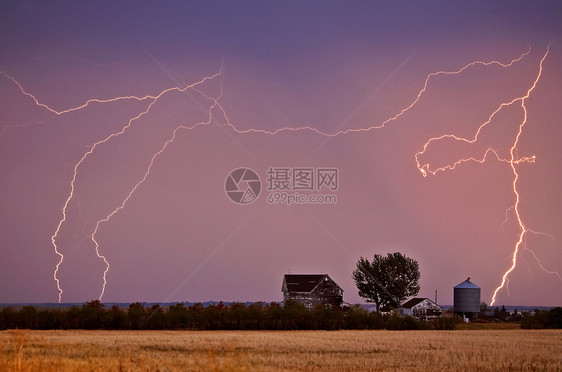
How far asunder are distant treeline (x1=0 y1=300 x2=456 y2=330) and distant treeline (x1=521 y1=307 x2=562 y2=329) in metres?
11.7

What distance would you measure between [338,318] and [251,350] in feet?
80.1

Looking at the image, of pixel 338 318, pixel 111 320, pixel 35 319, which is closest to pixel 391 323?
pixel 338 318

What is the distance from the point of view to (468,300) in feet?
244

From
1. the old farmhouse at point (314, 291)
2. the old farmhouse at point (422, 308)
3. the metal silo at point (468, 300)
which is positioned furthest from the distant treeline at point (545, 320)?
the old farmhouse at point (314, 291)

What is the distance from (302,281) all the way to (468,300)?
60.8 ft

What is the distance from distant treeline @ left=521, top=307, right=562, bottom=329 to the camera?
54.4 meters

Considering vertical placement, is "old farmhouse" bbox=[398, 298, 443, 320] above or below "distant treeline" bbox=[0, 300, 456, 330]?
above

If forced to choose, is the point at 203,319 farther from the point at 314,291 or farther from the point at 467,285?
the point at 467,285

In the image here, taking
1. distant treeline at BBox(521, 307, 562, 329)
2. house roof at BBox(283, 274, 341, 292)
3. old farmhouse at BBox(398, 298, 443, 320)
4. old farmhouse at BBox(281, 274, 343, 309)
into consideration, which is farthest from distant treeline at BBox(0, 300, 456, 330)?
old farmhouse at BBox(398, 298, 443, 320)

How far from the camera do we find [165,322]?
46469 millimetres

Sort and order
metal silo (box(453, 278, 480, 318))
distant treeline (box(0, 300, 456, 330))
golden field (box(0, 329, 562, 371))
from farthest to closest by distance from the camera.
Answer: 1. metal silo (box(453, 278, 480, 318))
2. distant treeline (box(0, 300, 456, 330))
3. golden field (box(0, 329, 562, 371))

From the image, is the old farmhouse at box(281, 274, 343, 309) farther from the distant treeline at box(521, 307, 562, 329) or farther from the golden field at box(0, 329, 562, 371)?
the golden field at box(0, 329, 562, 371)

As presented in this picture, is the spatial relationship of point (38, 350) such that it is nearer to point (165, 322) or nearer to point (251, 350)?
point (251, 350)

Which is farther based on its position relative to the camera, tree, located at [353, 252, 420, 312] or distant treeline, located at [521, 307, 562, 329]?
tree, located at [353, 252, 420, 312]
